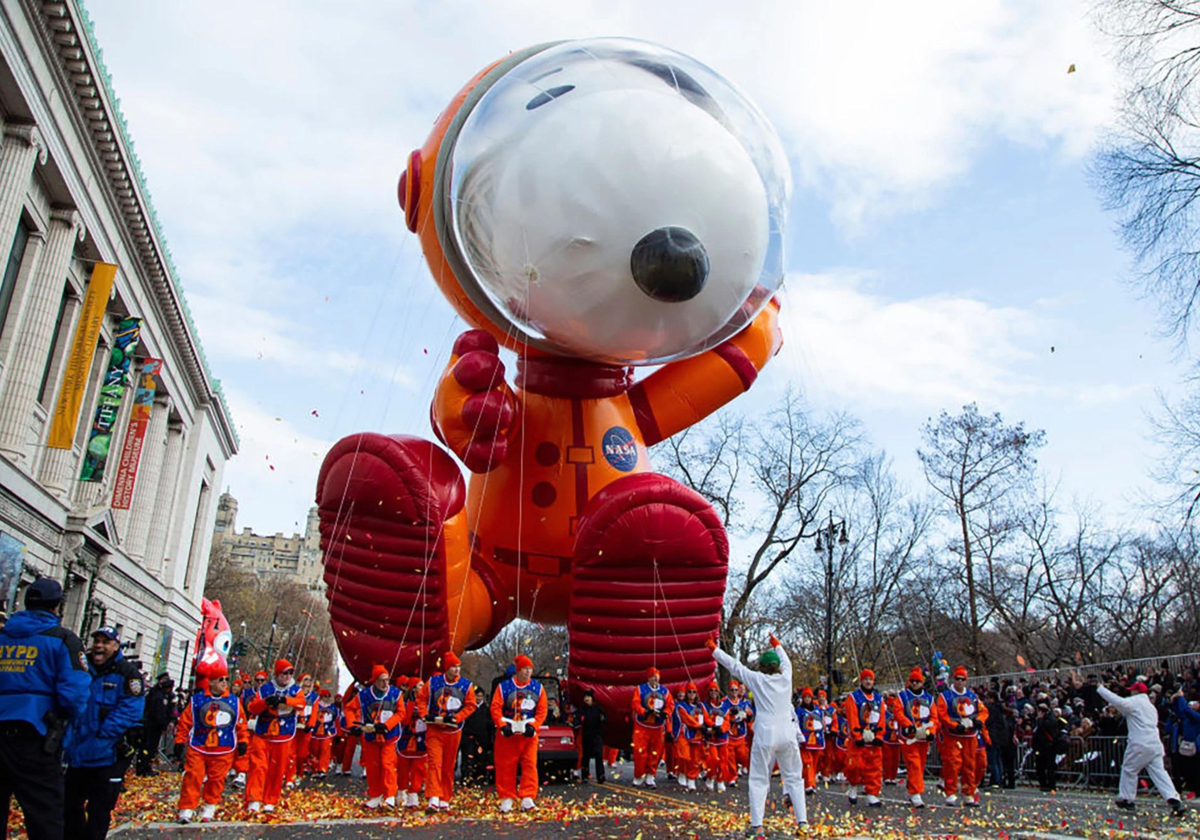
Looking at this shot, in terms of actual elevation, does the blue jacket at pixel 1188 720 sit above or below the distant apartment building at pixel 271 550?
below

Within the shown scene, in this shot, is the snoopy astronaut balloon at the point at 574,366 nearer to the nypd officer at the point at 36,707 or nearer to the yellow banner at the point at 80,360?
the nypd officer at the point at 36,707

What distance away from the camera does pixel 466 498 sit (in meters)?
9.28

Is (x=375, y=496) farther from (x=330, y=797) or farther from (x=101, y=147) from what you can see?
(x=101, y=147)

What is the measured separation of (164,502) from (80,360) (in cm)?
1549

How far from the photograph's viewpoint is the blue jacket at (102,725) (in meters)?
5.52

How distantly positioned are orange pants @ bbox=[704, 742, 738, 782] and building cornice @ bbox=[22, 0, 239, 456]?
55.7ft

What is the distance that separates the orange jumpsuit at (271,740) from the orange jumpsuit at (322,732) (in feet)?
7.04

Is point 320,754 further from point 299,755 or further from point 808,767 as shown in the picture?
point 808,767

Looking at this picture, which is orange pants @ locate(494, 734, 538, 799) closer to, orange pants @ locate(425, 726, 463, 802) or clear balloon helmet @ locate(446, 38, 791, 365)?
orange pants @ locate(425, 726, 463, 802)

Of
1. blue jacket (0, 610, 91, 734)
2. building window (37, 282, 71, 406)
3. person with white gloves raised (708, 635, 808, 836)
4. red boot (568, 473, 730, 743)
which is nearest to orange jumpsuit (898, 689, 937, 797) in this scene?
red boot (568, 473, 730, 743)

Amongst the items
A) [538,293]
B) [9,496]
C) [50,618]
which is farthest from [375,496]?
[9,496]

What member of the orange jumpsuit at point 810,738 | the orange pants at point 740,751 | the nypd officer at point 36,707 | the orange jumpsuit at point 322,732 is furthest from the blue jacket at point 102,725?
the orange pants at point 740,751

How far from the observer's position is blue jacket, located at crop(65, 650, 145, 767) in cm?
552

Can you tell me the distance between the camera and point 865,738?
34.3 feet
